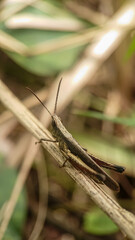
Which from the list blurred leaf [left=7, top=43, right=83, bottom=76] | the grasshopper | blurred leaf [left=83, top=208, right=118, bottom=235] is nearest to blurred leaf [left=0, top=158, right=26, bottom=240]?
blurred leaf [left=83, top=208, right=118, bottom=235]

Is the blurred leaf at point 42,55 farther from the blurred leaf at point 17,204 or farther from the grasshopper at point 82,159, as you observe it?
the grasshopper at point 82,159

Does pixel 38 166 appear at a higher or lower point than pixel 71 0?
lower

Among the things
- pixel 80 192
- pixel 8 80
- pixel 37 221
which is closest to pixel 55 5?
pixel 8 80

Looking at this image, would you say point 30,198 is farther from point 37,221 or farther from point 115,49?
point 115,49

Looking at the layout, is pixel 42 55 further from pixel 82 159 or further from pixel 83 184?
pixel 83 184

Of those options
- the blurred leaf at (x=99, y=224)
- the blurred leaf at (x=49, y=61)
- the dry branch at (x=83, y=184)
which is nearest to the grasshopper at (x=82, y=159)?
the dry branch at (x=83, y=184)

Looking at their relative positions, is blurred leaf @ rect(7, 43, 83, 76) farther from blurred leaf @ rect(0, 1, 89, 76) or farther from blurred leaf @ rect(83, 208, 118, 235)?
blurred leaf @ rect(83, 208, 118, 235)

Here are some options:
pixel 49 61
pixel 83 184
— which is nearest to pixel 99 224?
pixel 83 184
